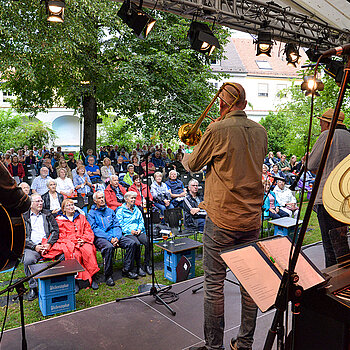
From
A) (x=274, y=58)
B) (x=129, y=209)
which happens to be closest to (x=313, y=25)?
(x=129, y=209)

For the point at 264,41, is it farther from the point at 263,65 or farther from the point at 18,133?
the point at 263,65

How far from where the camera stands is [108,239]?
17.0 ft

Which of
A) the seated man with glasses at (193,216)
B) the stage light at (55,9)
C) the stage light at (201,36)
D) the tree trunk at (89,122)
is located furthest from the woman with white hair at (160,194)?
the tree trunk at (89,122)

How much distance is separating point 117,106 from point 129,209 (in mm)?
8452

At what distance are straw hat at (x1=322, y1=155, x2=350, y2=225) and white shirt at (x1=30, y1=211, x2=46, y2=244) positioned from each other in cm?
414

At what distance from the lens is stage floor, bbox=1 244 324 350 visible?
9.76 feet

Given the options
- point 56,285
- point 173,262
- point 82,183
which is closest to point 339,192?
point 56,285

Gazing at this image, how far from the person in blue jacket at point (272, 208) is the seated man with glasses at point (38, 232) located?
421 cm

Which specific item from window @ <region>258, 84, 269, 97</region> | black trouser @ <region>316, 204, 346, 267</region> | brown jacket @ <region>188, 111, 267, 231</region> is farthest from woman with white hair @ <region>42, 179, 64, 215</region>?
window @ <region>258, 84, 269, 97</region>

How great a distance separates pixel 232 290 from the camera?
13.1 feet

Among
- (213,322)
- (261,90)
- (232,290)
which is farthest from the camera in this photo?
(261,90)

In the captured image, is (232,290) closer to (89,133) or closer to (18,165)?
(18,165)

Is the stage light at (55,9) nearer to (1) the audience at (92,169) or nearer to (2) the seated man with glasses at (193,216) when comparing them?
(2) the seated man with glasses at (193,216)

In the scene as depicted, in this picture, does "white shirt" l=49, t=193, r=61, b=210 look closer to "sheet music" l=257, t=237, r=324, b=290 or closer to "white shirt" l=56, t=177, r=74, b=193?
"white shirt" l=56, t=177, r=74, b=193
